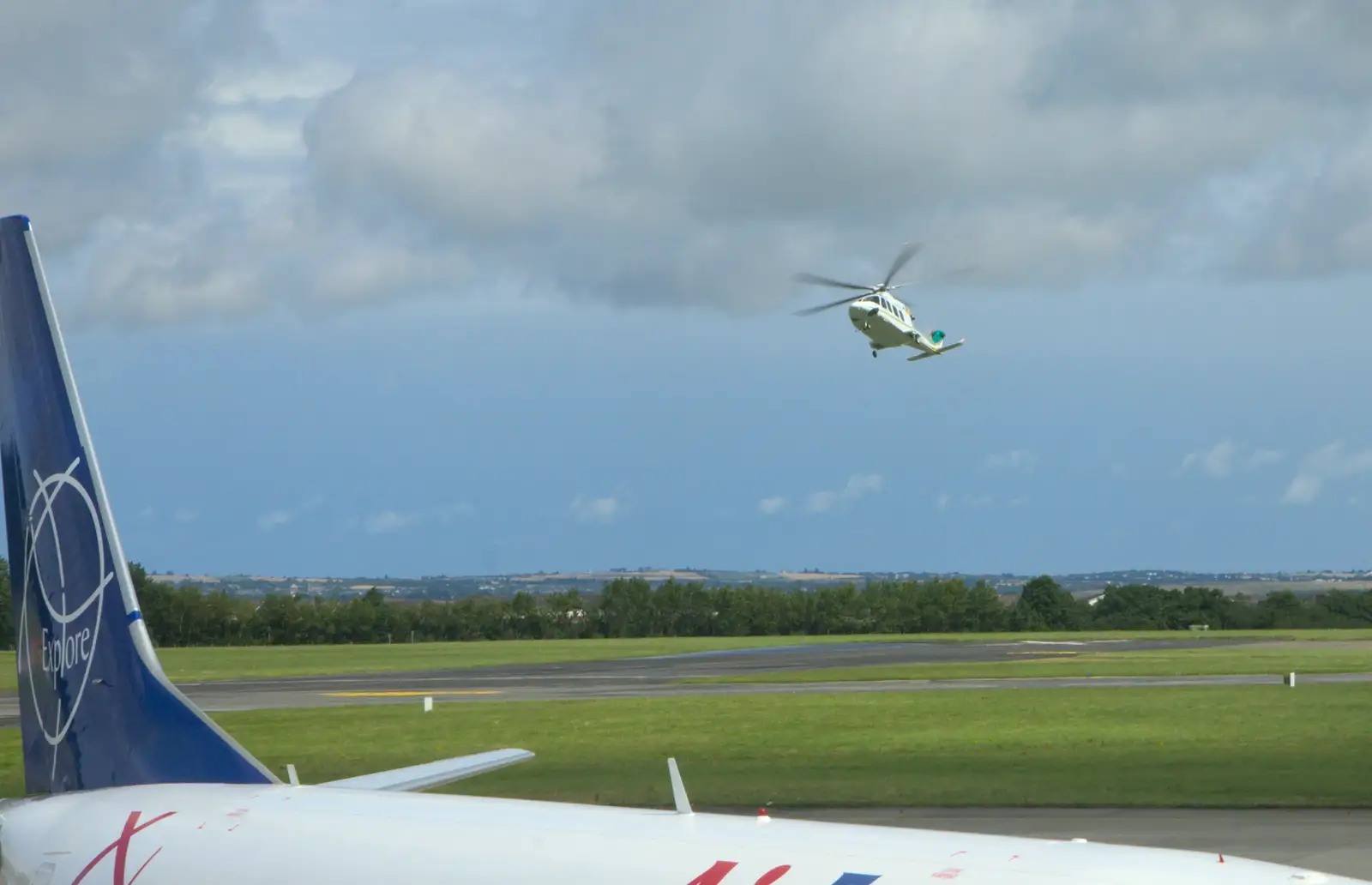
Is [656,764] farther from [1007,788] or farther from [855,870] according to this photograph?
[855,870]

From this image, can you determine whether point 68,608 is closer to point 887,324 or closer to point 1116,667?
point 1116,667

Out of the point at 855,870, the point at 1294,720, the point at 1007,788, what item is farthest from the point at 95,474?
the point at 1294,720

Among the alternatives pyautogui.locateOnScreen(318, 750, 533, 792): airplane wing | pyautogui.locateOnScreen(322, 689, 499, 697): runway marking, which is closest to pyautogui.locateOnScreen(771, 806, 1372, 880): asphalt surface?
pyautogui.locateOnScreen(318, 750, 533, 792): airplane wing

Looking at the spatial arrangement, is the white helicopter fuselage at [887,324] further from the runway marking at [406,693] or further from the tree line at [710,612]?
the tree line at [710,612]

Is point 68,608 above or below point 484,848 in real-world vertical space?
above

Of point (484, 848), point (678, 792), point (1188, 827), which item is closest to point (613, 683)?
point (1188, 827)
